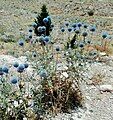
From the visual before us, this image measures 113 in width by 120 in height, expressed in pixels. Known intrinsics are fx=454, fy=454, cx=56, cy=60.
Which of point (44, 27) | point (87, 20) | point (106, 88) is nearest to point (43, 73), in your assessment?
point (44, 27)

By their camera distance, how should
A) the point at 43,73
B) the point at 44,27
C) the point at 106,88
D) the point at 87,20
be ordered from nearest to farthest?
the point at 43,73
the point at 44,27
the point at 106,88
the point at 87,20

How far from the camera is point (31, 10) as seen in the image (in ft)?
133

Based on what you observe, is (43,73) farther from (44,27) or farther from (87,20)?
(87,20)

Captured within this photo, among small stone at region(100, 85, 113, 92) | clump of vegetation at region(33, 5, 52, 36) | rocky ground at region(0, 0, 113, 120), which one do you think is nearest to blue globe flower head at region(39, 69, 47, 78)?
rocky ground at region(0, 0, 113, 120)

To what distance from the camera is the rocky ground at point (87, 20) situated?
6926mm

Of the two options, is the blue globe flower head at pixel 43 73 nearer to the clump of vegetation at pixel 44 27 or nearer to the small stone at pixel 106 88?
the clump of vegetation at pixel 44 27

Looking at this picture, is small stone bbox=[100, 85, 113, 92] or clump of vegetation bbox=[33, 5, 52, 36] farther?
small stone bbox=[100, 85, 113, 92]

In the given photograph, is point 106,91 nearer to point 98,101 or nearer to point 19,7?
point 98,101

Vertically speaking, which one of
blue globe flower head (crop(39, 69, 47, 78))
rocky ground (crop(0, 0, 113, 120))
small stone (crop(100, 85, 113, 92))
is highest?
blue globe flower head (crop(39, 69, 47, 78))

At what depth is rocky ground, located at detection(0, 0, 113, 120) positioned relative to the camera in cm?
693

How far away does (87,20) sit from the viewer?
35.7 metres

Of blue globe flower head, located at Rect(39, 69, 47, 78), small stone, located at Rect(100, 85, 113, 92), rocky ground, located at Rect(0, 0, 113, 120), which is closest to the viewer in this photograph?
blue globe flower head, located at Rect(39, 69, 47, 78)

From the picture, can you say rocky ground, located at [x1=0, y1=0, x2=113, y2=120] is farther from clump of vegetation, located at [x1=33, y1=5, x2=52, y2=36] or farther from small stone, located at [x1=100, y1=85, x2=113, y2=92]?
clump of vegetation, located at [x1=33, y1=5, x2=52, y2=36]

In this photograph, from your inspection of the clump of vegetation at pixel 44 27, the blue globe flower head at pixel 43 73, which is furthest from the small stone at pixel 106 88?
the blue globe flower head at pixel 43 73
